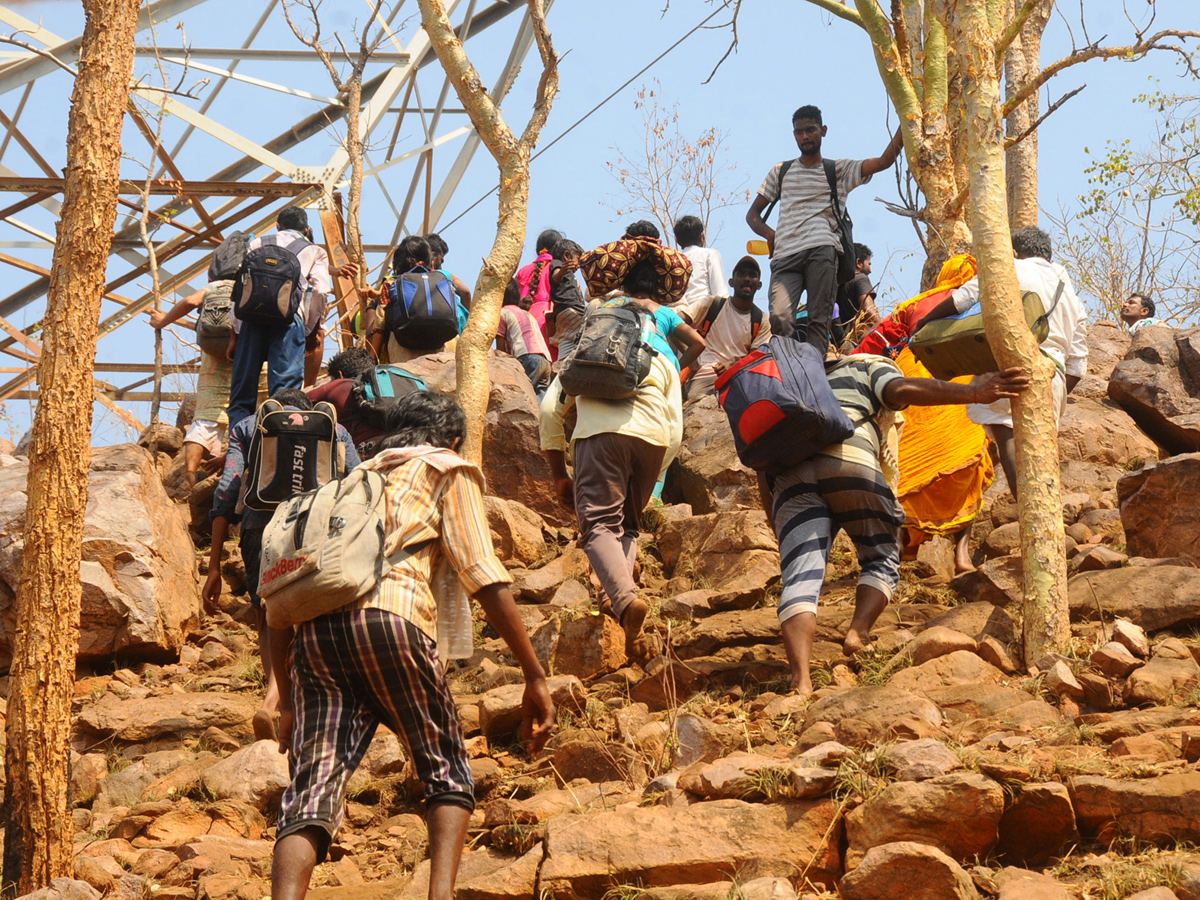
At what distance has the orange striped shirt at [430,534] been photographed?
12.5 ft

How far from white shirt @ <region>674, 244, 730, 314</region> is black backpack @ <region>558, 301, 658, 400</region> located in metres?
3.66

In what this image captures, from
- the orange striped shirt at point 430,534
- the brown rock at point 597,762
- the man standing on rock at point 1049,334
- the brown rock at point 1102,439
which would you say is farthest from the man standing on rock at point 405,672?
the brown rock at point 1102,439

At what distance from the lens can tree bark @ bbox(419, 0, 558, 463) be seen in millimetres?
7703

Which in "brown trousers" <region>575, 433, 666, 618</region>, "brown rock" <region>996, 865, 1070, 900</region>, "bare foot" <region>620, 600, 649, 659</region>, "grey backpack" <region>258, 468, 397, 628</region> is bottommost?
"brown rock" <region>996, 865, 1070, 900</region>

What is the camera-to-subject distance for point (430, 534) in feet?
12.9

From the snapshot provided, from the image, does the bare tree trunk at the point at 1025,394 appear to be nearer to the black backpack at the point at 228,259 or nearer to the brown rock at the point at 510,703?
the brown rock at the point at 510,703

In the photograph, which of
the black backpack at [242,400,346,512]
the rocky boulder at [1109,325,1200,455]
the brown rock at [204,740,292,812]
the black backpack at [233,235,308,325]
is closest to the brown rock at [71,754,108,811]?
the brown rock at [204,740,292,812]

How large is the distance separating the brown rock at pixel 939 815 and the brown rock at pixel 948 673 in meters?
1.35

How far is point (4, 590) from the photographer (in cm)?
761

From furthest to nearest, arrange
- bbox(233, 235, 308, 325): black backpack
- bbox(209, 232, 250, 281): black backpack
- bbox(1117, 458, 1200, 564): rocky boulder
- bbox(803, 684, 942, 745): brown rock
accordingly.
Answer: bbox(209, 232, 250, 281): black backpack, bbox(233, 235, 308, 325): black backpack, bbox(1117, 458, 1200, 564): rocky boulder, bbox(803, 684, 942, 745): brown rock

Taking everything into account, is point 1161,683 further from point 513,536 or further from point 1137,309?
point 1137,309

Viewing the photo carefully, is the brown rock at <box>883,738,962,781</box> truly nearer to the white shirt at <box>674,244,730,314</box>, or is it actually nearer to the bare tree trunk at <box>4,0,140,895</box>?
the bare tree trunk at <box>4,0,140,895</box>

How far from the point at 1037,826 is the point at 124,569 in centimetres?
580

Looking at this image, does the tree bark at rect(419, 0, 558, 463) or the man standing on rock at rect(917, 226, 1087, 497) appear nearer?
the man standing on rock at rect(917, 226, 1087, 497)
